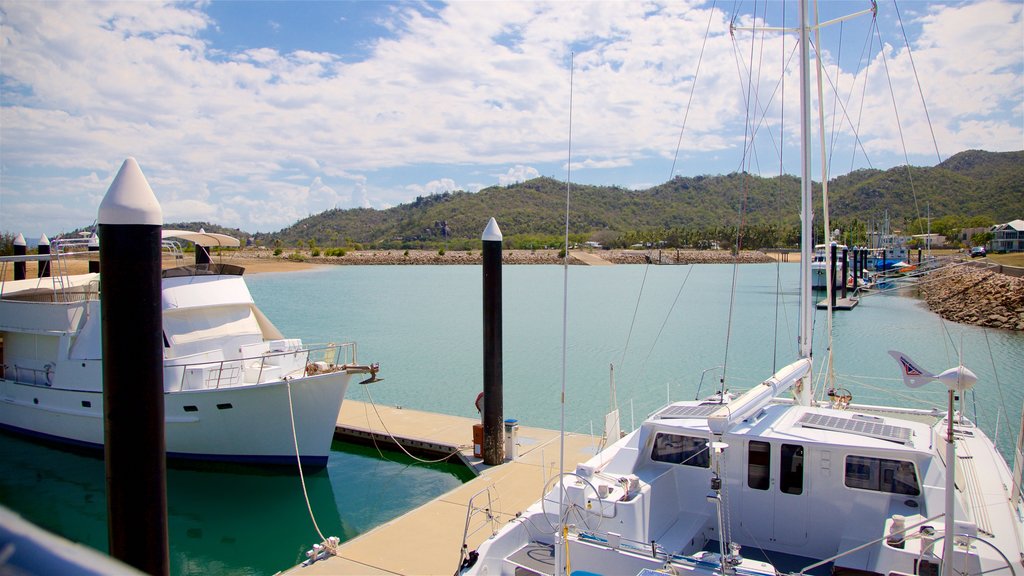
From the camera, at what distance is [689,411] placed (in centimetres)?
855

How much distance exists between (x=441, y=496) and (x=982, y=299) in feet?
124

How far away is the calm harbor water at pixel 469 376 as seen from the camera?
39.0ft

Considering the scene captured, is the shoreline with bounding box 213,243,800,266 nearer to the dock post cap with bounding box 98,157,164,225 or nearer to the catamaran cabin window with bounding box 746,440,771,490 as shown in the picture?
the catamaran cabin window with bounding box 746,440,771,490

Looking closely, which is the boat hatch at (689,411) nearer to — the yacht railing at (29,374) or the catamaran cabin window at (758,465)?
the catamaran cabin window at (758,465)

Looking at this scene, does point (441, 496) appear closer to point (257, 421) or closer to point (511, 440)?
point (511, 440)

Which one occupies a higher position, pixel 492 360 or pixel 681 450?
pixel 492 360

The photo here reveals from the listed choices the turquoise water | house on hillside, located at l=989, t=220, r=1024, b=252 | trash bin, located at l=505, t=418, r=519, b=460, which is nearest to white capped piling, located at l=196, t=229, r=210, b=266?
the turquoise water

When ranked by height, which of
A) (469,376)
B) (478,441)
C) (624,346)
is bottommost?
(469,376)

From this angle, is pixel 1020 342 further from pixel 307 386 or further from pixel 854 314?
pixel 307 386

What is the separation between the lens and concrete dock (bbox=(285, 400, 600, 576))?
8.61m

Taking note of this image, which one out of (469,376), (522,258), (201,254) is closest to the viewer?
(201,254)

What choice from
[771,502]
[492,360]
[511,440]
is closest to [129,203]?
[771,502]

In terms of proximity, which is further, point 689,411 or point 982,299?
point 982,299

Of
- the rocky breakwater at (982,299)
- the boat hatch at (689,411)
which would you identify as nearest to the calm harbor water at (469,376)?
the rocky breakwater at (982,299)
